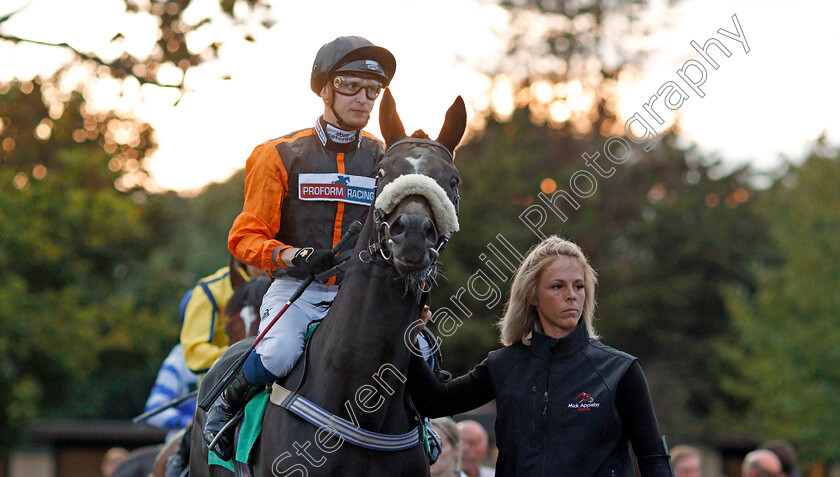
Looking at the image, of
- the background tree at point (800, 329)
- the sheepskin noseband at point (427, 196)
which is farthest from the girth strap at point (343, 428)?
the background tree at point (800, 329)

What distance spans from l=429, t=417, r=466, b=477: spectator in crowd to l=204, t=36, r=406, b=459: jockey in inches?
71.2

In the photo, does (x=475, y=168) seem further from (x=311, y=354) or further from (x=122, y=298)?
(x=311, y=354)

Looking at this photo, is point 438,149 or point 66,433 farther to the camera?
point 66,433

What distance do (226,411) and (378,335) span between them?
1075 millimetres

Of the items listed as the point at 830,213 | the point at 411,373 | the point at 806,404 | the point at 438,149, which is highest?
the point at 830,213

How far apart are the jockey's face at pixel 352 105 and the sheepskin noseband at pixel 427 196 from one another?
96 cm

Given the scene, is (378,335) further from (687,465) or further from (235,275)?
(687,465)

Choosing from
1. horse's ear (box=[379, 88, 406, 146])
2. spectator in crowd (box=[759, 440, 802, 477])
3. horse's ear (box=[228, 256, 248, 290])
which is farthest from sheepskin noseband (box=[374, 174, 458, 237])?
spectator in crowd (box=[759, 440, 802, 477])

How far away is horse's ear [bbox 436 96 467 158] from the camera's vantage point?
13.6 ft

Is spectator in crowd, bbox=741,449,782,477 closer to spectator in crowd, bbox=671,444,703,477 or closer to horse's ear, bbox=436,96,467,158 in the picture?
spectator in crowd, bbox=671,444,703,477

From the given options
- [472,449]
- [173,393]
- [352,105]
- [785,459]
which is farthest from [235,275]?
[785,459]

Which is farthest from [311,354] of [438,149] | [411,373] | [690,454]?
[690,454]

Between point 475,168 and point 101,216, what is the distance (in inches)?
467

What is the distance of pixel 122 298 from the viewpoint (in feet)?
81.6
